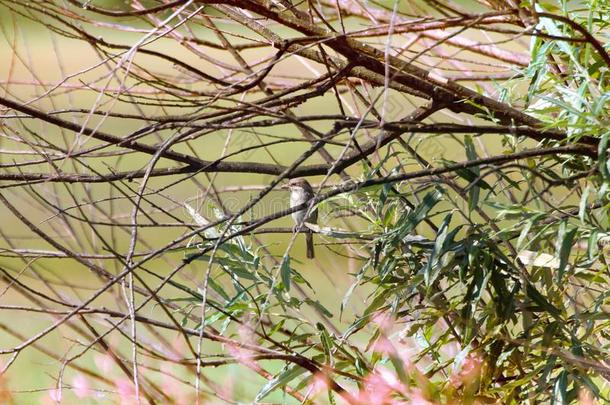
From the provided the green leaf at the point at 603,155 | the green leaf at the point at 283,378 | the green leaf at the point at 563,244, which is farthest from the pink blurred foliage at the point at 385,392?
the green leaf at the point at 603,155

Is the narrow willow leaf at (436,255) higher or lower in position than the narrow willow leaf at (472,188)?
lower

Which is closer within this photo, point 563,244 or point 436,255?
point 563,244

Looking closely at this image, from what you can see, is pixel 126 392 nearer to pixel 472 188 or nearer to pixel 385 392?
pixel 385 392

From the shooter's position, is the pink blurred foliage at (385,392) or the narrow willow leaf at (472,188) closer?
the pink blurred foliage at (385,392)

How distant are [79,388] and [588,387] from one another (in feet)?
2.48

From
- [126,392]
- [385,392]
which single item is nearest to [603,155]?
[385,392]

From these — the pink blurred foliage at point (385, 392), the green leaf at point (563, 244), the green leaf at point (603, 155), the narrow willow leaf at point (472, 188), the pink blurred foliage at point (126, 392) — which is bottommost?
the pink blurred foliage at point (385, 392)

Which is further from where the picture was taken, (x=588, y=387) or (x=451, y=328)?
(x=451, y=328)

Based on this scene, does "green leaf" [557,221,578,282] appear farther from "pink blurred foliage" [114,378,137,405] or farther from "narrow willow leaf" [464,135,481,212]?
"pink blurred foliage" [114,378,137,405]

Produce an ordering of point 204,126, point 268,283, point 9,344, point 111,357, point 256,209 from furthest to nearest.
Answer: point 9,344, point 256,209, point 268,283, point 111,357, point 204,126

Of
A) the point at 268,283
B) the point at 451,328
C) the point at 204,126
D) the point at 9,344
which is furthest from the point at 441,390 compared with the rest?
the point at 9,344

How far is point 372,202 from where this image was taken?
1.50m

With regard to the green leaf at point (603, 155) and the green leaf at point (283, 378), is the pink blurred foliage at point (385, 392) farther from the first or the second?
the green leaf at point (603, 155)

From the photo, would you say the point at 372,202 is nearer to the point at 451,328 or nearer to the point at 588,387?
the point at 451,328
